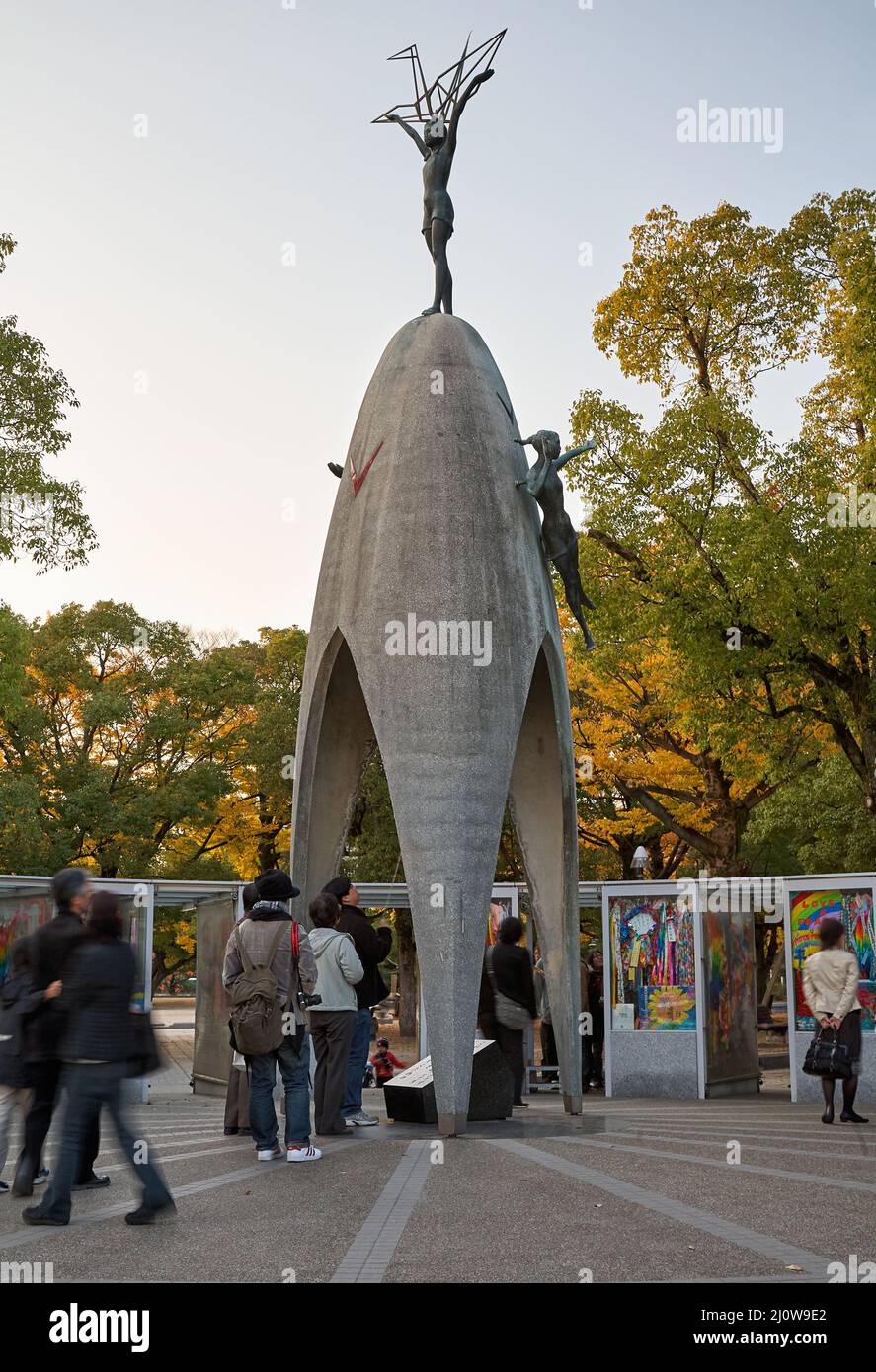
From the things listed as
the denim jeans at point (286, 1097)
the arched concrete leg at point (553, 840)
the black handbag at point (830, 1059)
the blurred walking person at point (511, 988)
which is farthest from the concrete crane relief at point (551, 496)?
the denim jeans at point (286, 1097)

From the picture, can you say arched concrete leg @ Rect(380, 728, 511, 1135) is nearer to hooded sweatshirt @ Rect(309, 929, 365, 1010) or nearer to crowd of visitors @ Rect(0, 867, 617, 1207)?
crowd of visitors @ Rect(0, 867, 617, 1207)

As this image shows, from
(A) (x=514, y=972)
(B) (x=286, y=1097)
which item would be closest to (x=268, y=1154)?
(B) (x=286, y=1097)

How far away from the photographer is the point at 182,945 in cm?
4034

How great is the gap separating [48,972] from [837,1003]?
7499mm

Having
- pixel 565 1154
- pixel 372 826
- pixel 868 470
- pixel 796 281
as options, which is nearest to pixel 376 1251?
pixel 565 1154

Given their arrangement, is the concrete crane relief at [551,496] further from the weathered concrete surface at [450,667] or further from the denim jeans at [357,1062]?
the denim jeans at [357,1062]

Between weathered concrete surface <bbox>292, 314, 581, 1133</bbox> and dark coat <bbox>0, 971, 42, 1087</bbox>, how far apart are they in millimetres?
4221

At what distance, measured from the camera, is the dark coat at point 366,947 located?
10367mm

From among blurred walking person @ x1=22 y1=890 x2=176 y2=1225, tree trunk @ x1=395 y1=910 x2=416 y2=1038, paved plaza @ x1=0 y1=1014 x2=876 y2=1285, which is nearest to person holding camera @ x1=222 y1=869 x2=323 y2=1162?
paved plaza @ x1=0 y1=1014 x2=876 y2=1285

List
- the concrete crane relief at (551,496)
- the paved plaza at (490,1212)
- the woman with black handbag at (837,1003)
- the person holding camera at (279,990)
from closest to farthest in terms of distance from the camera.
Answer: the paved plaza at (490,1212) < the person holding camera at (279,990) < the woman with black handbag at (837,1003) < the concrete crane relief at (551,496)

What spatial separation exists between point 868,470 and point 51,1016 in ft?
52.9

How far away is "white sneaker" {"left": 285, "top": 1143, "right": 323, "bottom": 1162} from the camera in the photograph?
27.7ft

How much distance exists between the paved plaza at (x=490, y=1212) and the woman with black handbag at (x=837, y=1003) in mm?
1111

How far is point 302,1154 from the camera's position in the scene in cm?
847
